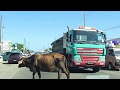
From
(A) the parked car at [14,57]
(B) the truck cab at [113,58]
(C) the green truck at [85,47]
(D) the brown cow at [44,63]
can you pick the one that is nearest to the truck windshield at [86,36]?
(C) the green truck at [85,47]

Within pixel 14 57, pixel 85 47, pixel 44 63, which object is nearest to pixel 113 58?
pixel 85 47

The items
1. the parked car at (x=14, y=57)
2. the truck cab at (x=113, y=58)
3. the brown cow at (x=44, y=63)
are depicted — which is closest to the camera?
the brown cow at (x=44, y=63)

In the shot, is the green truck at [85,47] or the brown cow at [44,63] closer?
the brown cow at [44,63]

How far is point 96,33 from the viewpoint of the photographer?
21.9 m

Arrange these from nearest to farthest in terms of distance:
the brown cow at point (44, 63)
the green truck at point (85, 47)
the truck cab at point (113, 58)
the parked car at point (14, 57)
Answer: the brown cow at point (44, 63) < the green truck at point (85, 47) < the truck cab at point (113, 58) < the parked car at point (14, 57)

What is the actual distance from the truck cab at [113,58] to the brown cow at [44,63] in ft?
40.8

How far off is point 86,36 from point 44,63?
7.30m

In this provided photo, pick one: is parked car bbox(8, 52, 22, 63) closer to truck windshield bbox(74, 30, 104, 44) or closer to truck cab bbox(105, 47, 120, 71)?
truck cab bbox(105, 47, 120, 71)

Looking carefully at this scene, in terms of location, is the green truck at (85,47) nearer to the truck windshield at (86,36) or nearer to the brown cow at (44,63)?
the truck windshield at (86,36)

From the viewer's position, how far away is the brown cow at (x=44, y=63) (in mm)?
15000

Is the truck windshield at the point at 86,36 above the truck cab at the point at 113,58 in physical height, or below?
above

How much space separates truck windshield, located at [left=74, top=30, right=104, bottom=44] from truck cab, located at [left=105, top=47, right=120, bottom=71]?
6.34 metres
